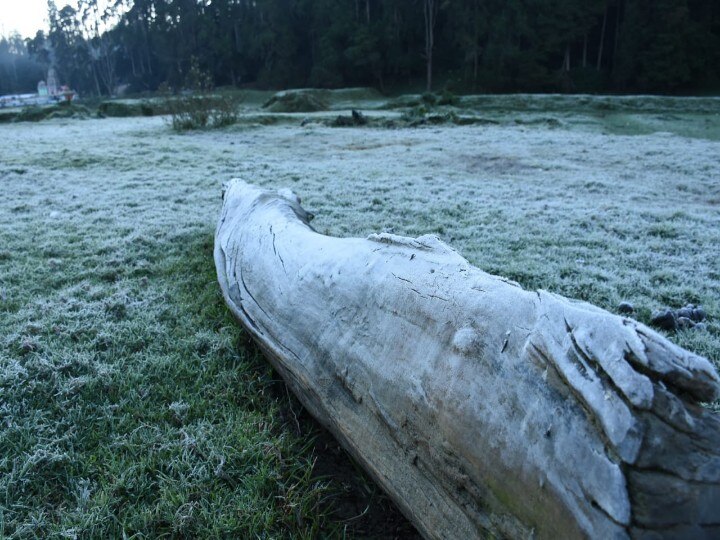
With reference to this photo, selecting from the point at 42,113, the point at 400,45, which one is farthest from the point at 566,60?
the point at 42,113

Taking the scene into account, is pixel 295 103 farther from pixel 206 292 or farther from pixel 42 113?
pixel 206 292

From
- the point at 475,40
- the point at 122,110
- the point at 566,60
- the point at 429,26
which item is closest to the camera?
the point at 122,110

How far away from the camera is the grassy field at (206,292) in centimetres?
172

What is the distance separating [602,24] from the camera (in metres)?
29.3

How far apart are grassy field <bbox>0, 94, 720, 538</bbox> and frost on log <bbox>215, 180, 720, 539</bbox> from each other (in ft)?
1.04

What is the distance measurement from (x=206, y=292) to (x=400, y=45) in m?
36.0

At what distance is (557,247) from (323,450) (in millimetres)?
2942

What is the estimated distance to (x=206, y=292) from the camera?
3.34 meters

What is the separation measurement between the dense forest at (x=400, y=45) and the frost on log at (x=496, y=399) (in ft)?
A: 59.8

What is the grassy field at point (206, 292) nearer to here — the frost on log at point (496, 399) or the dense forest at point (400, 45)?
the frost on log at point (496, 399)

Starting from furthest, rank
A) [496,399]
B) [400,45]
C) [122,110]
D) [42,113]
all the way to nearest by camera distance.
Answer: [400,45]
[122,110]
[42,113]
[496,399]

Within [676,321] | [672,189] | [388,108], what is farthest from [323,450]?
[388,108]

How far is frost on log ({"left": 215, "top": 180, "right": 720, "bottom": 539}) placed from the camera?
1023mm

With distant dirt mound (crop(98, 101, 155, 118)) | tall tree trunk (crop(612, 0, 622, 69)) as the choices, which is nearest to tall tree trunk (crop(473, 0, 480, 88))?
tall tree trunk (crop(612, 0, 622, 69))
